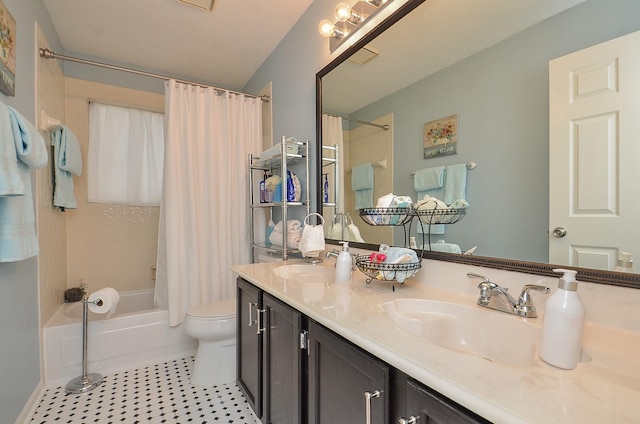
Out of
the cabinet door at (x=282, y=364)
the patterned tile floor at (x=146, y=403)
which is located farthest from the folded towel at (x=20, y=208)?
the cabinet door at (x=282, y=364)

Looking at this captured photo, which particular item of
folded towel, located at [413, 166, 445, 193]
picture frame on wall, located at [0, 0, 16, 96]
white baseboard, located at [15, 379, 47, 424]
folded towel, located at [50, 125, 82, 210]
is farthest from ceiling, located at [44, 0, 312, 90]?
white baseboard, located at [15, 379, 47, 424]

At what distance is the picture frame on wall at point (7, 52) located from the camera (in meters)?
1.31

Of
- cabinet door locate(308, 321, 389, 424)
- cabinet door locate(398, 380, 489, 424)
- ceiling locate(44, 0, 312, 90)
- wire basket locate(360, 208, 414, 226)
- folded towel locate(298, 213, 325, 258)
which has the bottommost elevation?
cabinet door locate(308, 321, 389, 424)

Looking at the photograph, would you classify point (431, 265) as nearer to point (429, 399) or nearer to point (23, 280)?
point (429, 399)

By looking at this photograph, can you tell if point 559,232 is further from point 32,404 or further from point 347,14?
point 32,404

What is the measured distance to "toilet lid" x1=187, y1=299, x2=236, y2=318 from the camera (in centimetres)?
184

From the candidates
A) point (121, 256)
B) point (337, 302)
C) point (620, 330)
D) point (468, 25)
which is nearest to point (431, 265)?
point (337, 302)

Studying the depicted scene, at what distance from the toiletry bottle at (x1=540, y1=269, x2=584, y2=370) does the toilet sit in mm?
1686

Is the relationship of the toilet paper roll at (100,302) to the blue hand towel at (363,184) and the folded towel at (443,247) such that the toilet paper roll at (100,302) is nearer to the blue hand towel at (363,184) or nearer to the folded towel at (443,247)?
the blue hand towel at (363,184)

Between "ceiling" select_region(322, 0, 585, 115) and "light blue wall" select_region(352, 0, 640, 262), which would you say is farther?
"ceiling" select_region(322, 0, 585, 115)

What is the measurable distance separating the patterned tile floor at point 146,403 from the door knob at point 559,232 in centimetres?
158

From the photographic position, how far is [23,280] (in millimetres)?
1550

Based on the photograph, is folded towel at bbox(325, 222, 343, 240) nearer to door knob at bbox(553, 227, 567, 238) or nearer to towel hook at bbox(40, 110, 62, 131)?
door knob at bbox(553, 227, 567, 238)

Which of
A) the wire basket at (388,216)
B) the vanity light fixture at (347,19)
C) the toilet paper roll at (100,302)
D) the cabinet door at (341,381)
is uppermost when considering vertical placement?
the vanity light fixture at (347,19)
